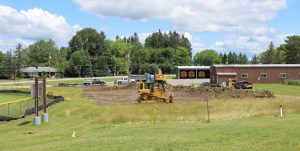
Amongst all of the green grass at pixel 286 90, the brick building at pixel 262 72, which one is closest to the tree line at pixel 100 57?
the brick building at pixel 262 72

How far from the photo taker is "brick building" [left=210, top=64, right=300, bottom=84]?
86.0 metres

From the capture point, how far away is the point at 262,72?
284ft

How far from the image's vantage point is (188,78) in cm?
11488

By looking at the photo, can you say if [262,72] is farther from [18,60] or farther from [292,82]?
[18,60]

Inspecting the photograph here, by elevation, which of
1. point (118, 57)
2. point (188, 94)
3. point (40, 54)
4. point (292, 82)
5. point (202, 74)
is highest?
point (40, 54)

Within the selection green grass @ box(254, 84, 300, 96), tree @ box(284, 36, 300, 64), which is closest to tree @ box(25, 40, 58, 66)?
tree @ box(284, 36, 300, 64)

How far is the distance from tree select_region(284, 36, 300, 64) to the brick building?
70136mm

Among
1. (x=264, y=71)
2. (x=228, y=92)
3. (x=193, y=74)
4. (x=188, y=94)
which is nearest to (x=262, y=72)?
(x=264, y=71)

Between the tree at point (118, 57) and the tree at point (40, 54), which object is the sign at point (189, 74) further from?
the tree at point (40, 54)

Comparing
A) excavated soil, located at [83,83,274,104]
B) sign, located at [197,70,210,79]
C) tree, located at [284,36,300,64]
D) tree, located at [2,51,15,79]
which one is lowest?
excavated soil, located at [83,83,274,104]

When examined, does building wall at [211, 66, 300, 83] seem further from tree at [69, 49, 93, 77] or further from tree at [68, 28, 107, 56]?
tree at [68, 28, 107, 56]

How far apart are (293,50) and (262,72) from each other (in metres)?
74.6

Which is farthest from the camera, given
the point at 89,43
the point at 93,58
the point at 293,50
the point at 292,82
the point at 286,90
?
the point at 89,43

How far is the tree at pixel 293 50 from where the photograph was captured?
15250cm
